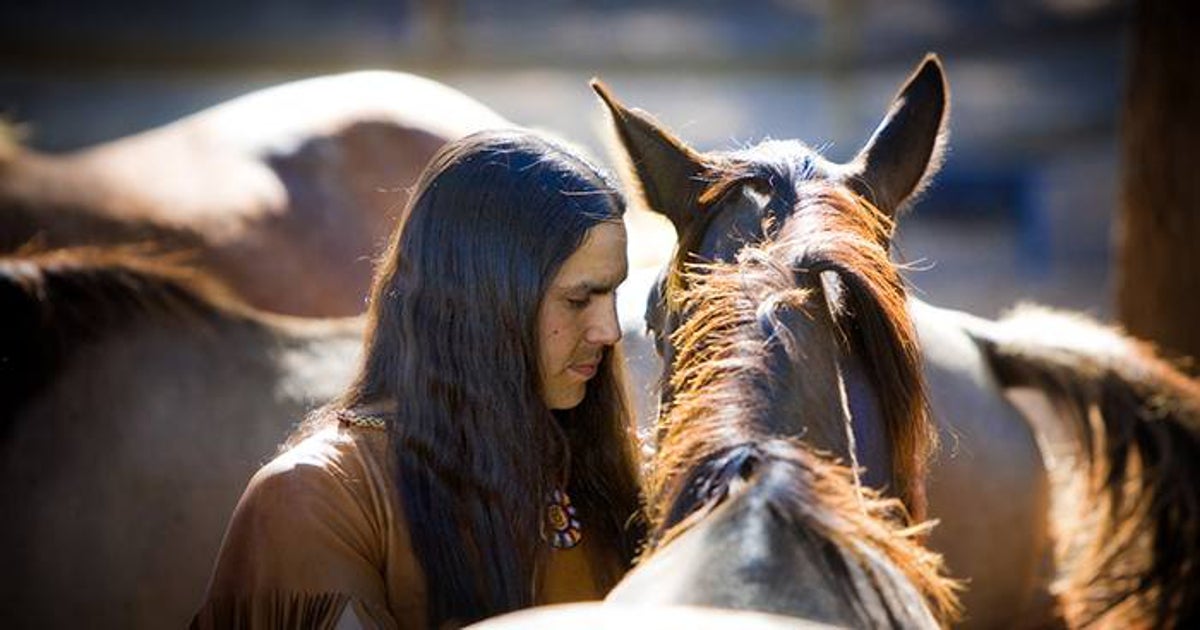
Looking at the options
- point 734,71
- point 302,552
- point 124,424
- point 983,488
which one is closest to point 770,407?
point 302,552

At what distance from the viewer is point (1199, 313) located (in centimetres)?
460

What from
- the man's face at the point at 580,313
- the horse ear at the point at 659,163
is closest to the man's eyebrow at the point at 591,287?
the man's face at the point at 580,313

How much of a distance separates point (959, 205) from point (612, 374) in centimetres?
912

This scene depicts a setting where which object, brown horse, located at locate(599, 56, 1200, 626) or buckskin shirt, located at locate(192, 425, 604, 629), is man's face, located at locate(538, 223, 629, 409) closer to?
buckskin shirt, located at locate(192, 425, 604, 629)

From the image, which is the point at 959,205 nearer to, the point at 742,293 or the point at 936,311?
the point at 936,311

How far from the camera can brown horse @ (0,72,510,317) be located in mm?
3350

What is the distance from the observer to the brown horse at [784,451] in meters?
1.52

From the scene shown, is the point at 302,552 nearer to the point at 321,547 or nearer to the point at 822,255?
the point at 321,547

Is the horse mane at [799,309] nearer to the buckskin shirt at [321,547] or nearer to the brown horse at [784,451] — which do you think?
the brown horse at [784,451]

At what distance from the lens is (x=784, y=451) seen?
1.64 metres

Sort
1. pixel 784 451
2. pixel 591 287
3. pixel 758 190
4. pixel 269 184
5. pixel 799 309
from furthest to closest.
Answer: pixel 269 184 < pixel 758 190 < pixel 591 287 < pixel 799 309 < pixel 784 451

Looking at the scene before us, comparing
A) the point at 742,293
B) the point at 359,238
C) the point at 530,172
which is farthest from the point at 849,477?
the point at 359,238

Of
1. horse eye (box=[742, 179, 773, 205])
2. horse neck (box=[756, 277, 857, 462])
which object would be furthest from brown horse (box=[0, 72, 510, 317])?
horse neck (box=[756, 277, 857, 462])

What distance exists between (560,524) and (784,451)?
48cm
